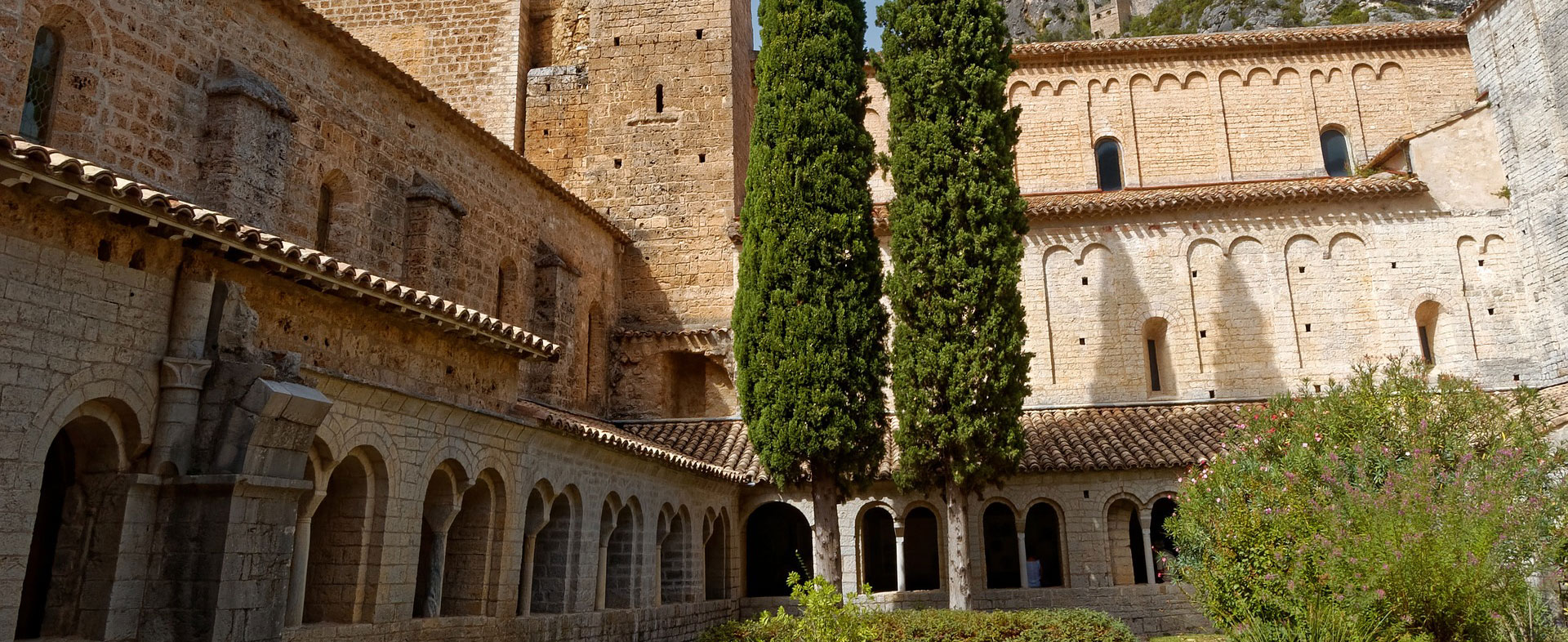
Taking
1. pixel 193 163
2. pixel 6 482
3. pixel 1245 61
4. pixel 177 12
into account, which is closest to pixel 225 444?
pixel 6 482

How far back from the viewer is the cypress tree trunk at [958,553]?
14.2m

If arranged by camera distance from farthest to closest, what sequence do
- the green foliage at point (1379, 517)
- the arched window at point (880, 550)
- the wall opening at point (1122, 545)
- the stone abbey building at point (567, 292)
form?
the arched window at point (880, 550)
the wall opening at point (1122, 545)
the green foliage at point (1379, 517)
the stone abbey building at point (567, 292)

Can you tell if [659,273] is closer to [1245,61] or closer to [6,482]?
[1245,61]

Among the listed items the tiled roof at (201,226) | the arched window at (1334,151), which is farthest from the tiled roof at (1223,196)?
the tiled roof at (201,226)

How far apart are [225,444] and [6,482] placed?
125 cm

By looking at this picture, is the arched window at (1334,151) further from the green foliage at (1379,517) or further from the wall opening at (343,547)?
the wall opening at (343,547)

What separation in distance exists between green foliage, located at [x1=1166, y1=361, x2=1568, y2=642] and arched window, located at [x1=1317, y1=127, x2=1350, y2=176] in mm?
10415

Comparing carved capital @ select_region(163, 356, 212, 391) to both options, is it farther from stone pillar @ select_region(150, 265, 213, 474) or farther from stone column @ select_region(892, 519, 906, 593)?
stone column @ select_region(892, 519, 906, 593)

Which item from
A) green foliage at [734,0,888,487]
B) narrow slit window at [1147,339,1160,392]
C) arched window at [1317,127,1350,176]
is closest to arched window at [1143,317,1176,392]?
narrow slit window at [1147,339,1160,392]

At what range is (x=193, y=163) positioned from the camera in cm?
1097

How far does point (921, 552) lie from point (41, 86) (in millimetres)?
18194

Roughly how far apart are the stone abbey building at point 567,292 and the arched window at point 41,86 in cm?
4

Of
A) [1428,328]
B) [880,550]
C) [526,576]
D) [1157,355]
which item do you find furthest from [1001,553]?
[526,576]

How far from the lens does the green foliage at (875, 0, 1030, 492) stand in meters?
14.5
